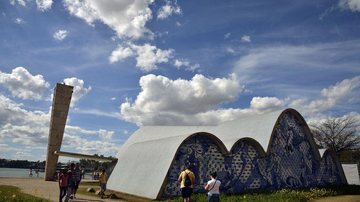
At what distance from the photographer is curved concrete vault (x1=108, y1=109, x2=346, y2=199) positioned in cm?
1927

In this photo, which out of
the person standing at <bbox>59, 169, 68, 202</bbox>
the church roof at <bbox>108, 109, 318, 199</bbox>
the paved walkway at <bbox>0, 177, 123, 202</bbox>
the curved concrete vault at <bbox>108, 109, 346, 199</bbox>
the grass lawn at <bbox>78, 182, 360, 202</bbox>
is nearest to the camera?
the person standing at <bbox>59, 169, 68, 202</bbox>

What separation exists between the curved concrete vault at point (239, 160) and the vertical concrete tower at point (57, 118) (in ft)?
24.9

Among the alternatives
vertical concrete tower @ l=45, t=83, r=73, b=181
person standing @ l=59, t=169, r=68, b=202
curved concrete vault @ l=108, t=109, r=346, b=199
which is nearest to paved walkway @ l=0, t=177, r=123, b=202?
person standing @ l=59, t=169, r=68, b=202

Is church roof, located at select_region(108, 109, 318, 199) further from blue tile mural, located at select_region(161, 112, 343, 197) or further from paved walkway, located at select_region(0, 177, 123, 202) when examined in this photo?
paved walkway, located at select_region(0, 177, 123, 202)

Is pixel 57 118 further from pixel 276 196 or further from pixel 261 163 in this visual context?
pixel 276 196

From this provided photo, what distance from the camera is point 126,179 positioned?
2233 centimetres

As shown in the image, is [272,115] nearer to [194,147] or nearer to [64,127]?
[194,147]

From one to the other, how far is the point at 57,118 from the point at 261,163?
17.7 metres

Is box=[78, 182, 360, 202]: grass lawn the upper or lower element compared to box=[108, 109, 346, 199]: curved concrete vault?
lower

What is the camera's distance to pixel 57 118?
3022cm

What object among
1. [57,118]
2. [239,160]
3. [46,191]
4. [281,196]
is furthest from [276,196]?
[57,118]

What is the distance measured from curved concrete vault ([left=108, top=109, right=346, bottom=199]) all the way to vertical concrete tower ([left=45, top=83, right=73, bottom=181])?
759 cm

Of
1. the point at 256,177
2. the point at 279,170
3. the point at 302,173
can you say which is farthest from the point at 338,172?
the point at 256,177

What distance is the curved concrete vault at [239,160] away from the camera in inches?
758
